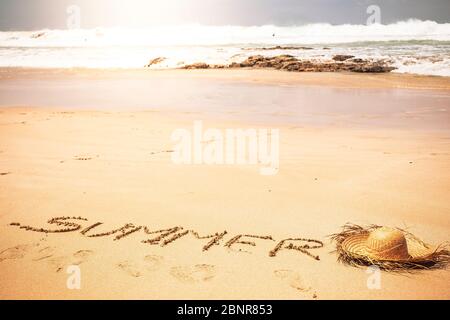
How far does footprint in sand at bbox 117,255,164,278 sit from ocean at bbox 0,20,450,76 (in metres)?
15.9

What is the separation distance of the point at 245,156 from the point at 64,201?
2.27m

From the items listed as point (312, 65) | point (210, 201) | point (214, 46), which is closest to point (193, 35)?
point (214, 46)

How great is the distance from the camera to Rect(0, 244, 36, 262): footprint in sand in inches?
106

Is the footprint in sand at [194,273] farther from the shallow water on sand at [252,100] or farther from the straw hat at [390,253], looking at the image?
the shallow water on sand at [252,100]

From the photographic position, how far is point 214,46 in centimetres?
3481

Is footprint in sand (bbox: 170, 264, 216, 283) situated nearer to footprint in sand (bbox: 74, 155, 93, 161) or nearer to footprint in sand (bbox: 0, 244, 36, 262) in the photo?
footprint in sand (bbox: 0, 244, 36, 262)

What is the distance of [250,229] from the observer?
10.1ft

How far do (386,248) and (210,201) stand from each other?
1.65 meters

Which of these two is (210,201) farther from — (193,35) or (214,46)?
(193,35)

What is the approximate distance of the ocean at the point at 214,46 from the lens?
21.8 m

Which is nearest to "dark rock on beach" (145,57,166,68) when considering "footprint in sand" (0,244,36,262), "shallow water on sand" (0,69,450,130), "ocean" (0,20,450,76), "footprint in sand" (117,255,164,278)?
"ocean" (0,20,450,76)

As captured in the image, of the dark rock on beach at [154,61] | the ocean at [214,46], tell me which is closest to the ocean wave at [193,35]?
the ocean at [214,46]
